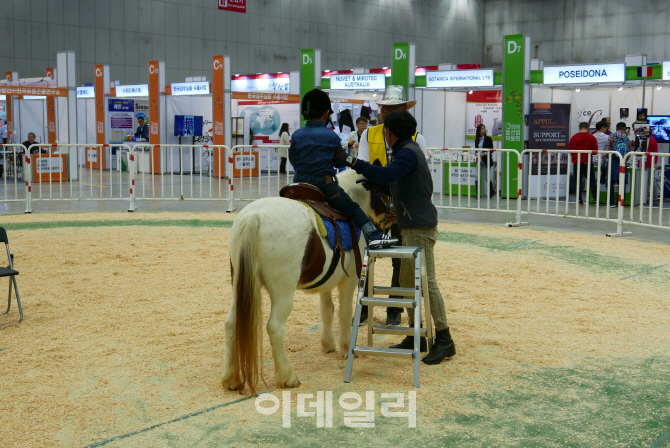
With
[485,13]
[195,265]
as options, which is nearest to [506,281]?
[195,265]

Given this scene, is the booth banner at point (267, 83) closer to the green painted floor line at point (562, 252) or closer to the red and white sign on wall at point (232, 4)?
the red and white sign on wall at point (232, 4)

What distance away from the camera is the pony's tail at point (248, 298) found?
13.2 feet

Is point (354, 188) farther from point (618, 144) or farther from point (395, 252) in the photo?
point (618, 144)

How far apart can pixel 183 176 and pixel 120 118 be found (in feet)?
12.4

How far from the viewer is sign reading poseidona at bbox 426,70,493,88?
51.6 ft

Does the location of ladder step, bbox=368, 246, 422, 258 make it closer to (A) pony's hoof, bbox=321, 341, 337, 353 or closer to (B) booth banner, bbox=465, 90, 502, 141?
(A) pony's hoof, bbox=321, 341, 337, 353

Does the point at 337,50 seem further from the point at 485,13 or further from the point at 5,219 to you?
the point at 5,219

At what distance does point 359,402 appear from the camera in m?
4.03

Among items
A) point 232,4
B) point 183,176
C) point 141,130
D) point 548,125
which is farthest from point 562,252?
point 141,130

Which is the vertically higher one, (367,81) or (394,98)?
(367,81)

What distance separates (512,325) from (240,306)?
8.93ft

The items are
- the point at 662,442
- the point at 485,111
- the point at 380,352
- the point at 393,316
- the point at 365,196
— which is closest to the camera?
the point at 662,442

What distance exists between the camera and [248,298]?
4031mm

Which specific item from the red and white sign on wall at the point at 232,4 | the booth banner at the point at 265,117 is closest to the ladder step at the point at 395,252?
the booth banner at the point at 265,117
